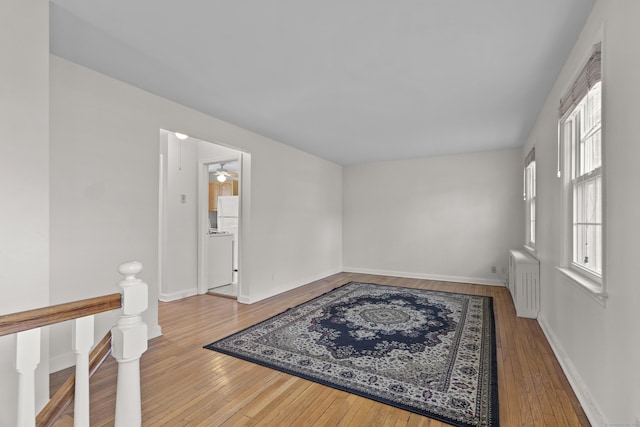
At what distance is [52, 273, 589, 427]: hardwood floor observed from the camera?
1938mm

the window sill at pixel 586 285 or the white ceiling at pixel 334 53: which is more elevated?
the white ceiling at pixel 334 53

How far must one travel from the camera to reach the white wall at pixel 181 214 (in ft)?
15.3

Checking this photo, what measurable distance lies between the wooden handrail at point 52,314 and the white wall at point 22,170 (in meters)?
1.00

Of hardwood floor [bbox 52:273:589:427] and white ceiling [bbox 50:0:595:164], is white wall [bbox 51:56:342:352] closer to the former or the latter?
white ceiling [bbox 50:0:595:164]

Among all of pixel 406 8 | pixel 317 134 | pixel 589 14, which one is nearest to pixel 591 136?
pixel 589 14

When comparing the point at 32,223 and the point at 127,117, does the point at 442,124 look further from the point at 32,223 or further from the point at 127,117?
the point at 32,223

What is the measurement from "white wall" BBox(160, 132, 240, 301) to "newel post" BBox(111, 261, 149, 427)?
12.0ft

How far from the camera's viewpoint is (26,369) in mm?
991

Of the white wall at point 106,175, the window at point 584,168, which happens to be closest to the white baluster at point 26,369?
the white wall at point 106,175

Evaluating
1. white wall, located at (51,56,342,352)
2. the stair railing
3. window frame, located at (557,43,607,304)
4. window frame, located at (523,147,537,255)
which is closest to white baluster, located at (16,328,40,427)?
the stair railing

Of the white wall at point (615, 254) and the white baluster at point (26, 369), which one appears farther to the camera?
the white wall at point (615, 254)

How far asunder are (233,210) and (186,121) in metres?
4.35

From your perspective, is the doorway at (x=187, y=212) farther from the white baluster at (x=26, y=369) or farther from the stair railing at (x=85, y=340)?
the white baluster at (x=26, y=369)

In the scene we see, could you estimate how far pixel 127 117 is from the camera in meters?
3.02
